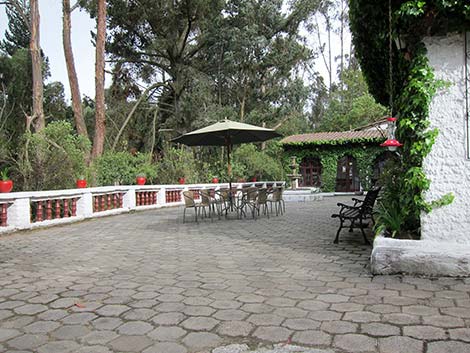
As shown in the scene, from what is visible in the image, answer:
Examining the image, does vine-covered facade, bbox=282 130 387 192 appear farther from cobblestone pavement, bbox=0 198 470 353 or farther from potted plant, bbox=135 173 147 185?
cobblestone pavement, bbox=0 198 470 353

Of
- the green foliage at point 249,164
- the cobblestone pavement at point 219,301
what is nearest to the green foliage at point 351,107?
the green foliage at point 249,164

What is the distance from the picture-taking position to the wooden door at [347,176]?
23.2m

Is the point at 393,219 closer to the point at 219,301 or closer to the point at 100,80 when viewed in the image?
the point at 219,301

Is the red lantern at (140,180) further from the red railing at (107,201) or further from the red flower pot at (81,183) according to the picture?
the red flower pot at (81,183)

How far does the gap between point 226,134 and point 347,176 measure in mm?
15450

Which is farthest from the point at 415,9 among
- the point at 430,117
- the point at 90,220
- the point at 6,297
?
the point at 90,220

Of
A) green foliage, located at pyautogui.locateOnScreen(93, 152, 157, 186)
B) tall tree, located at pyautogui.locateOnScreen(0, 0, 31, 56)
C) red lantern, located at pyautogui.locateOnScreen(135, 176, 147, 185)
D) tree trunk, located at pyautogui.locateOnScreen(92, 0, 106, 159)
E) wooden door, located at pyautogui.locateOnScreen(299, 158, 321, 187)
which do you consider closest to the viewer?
red lantern, located at pyautogui.locateOnScreen(135, 176, 147, 185)

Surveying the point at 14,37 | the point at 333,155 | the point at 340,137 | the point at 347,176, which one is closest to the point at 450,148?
the point at 340,137

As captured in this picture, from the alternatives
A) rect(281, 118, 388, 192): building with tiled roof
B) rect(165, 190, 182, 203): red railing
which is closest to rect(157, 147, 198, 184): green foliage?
rect(165, 190, 182, 203): red railing

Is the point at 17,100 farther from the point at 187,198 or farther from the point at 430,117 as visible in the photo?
the point at 430,117

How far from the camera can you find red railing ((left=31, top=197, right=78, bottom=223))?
795 cm

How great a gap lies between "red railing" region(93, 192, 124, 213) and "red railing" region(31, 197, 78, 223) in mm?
719

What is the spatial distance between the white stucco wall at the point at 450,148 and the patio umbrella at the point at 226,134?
5.21 m

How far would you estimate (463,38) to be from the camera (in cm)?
404
